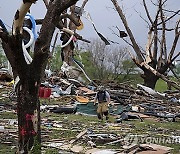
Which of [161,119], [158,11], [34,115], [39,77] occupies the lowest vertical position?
[161,119]

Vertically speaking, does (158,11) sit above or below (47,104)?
above

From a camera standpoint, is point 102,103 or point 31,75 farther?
point 102,103

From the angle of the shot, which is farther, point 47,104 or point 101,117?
point 47,104

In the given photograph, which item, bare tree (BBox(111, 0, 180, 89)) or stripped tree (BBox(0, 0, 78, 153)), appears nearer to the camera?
stripped tree (BBox(0, 0, 78, 153))

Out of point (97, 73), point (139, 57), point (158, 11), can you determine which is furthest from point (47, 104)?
point (97, 73)

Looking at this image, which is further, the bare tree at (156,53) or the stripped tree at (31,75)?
the bare tree at (156,53)

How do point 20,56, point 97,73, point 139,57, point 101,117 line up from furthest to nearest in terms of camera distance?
point 97,73 → point 139,57 → point 101,117 → point 20,56

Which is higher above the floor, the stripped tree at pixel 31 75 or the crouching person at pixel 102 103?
the stripped tree at pixel 31 75

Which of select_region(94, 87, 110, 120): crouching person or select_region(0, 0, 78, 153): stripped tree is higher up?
select_region(0, 0, 78, 153): stripped tree

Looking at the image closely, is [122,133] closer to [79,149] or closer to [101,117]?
[79,149]

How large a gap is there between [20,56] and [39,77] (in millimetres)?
510

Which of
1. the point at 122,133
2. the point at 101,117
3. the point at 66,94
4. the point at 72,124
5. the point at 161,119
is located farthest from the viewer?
the point at 66,94

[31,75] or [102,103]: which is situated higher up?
[31,75]

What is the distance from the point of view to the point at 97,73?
47.6 m
